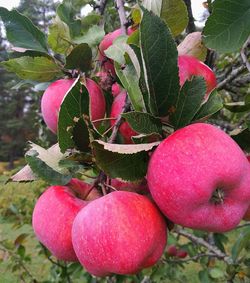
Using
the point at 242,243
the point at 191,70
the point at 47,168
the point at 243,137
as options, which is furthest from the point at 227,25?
the point at 242,243

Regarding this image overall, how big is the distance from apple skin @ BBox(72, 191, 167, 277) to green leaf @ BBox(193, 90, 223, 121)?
175 mm

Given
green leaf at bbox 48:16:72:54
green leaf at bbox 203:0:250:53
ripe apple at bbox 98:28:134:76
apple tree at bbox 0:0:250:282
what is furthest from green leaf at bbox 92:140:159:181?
green leaf at bbox 48:16:72:54

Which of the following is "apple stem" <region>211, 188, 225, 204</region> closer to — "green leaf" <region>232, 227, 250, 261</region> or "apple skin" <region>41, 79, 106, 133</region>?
"apple skin" <region>41, 79, 106, 133</region>

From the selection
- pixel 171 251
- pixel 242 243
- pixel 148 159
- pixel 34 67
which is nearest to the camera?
pixel 148 159

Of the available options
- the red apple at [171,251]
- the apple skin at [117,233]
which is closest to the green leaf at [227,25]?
the apple skin at [117,233]

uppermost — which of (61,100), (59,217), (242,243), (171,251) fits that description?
(61,100)

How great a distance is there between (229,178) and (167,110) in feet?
0.56

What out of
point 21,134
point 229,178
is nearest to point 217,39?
point 229,178

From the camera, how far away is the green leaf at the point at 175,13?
2.56 feet

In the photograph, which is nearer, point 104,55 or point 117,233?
point 117,233

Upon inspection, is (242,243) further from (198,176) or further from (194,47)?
(198,176)

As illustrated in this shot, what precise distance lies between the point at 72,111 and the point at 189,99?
0.66ft

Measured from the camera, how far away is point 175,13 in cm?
80

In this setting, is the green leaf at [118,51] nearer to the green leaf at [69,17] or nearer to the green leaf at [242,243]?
the green leaf at [69,17]
